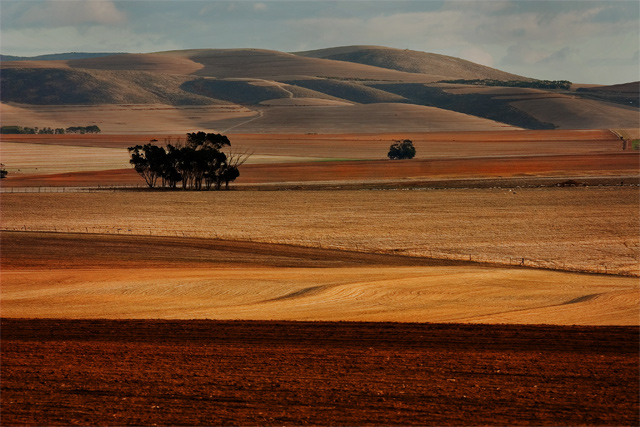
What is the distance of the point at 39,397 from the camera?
522 inches

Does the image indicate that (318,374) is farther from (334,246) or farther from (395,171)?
(395,171)

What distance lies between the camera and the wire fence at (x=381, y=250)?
120 feet

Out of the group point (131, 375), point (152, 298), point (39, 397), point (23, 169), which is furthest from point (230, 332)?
point (23, 169)

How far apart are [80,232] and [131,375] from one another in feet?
118

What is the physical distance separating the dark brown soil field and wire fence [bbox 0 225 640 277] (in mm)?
18278

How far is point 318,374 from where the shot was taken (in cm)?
1459

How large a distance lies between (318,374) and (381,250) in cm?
2850

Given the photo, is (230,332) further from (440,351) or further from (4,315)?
(4,315)

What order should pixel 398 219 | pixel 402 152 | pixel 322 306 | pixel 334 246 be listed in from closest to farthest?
pixel 322 306 < pixel 334 246 < pixel 398 219 < pixel 402 152

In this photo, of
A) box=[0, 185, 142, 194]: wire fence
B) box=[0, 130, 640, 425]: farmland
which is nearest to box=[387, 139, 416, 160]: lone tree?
box=[0, 130, 640, 425]: farmland

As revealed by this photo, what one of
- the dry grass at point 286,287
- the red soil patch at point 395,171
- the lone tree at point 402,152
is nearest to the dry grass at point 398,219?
the dry grass at point 286,287

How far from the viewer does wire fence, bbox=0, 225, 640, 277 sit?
120 ft

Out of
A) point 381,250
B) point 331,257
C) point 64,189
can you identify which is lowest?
point 331,257

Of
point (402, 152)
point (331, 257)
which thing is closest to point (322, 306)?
point (331, 257)
